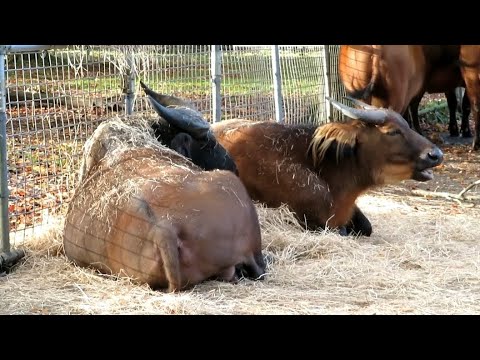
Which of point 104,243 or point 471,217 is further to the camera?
point 471,217

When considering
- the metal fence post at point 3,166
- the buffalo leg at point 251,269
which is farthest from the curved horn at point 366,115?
the metal fence post at point 3,166

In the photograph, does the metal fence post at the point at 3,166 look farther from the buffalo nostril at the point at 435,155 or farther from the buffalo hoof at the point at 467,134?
the buffalo hoof at the point at 467,134

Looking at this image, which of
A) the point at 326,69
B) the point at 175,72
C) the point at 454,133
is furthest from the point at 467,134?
the point at 175,72

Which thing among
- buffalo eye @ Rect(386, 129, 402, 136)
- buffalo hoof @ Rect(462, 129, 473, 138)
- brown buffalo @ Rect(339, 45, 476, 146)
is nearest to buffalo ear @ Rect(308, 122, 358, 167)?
buffalo eye @ Rect(386, 129, 402, 136)

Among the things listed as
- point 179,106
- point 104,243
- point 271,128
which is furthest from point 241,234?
point 271,128

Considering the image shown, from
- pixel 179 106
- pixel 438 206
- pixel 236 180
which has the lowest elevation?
pixel 438 206

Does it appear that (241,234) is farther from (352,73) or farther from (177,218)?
(352,73)

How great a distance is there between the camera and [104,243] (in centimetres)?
528

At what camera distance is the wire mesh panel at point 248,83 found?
874cm

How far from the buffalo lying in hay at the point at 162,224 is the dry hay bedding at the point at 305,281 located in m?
0.11

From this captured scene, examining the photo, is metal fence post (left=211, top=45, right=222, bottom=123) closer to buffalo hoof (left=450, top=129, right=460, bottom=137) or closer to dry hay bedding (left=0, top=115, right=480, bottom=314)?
dry hay bedding (left=0, top=115, right=480, bottom=314)

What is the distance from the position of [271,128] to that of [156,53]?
1.30 meters

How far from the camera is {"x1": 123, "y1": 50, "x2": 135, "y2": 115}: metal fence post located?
7008 mm

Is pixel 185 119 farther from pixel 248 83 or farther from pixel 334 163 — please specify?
pixel 248 83
